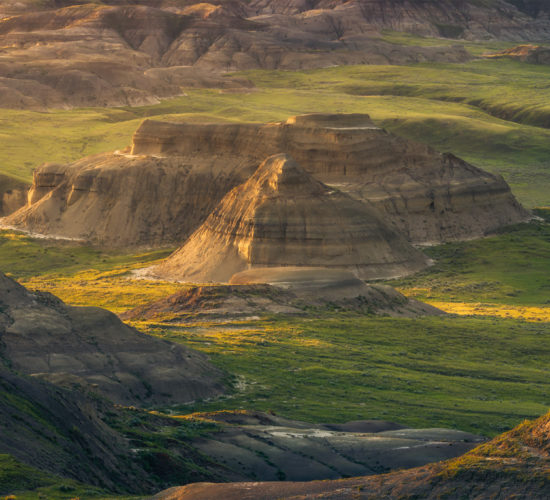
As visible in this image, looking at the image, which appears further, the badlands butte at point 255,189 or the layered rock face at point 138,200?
the layered rock face at point 138,200

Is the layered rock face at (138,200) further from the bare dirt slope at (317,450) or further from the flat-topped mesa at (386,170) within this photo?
the bare dirt slope at (317,450)

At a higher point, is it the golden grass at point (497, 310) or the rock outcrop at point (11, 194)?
the golden grass at point (497, 310)

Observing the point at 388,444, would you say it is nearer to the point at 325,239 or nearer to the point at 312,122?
the point at 325,239

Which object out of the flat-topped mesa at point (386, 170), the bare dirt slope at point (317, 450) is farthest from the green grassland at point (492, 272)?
the bare dirt slope at point (317, 450)

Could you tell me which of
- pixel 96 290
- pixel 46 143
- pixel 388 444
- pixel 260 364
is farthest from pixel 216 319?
pixel 46 143

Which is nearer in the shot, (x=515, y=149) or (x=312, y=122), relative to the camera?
(x=312, y=122)

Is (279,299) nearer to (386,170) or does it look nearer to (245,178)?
(245,178)

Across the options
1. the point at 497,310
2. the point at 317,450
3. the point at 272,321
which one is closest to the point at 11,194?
the point at 272,321
